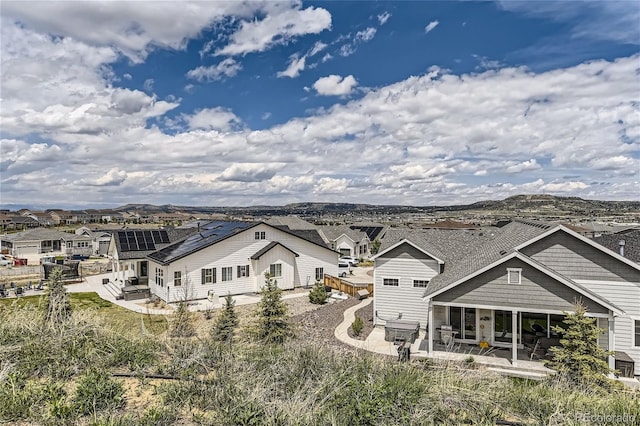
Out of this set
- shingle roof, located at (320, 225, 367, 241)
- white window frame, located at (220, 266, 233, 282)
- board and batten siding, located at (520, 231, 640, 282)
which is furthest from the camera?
shingle roof, located at (320, 225, 367, 241)

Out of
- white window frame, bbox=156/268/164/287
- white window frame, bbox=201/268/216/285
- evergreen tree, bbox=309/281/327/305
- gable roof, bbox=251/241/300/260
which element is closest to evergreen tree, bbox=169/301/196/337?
white window frame, bbox=156/268/164/287

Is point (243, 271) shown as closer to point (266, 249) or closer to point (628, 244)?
point (266, 249)

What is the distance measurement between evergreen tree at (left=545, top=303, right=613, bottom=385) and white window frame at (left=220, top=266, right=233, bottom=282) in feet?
65.7

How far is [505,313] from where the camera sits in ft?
53.1

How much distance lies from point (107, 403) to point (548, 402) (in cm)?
827

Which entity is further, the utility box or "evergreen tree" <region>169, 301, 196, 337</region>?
"evergreen tree" <region>169, 301, 196, 337</region>

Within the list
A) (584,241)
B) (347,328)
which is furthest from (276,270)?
(584,241)

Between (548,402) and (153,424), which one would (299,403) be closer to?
(153,424)

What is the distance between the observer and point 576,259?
14.1m

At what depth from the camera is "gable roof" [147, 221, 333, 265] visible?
25.1 meters

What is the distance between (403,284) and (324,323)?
4.67 meters

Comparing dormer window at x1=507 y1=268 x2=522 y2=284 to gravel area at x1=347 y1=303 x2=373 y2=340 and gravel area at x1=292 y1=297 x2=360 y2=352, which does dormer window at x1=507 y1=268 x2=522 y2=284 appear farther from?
gravel area at x1=347 y1=303 x2=373 y2=340

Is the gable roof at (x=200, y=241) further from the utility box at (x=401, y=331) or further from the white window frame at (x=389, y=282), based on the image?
the utility box at (x=401, y=331)

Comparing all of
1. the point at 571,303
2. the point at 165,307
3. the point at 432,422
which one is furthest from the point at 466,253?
the point at 165,307
